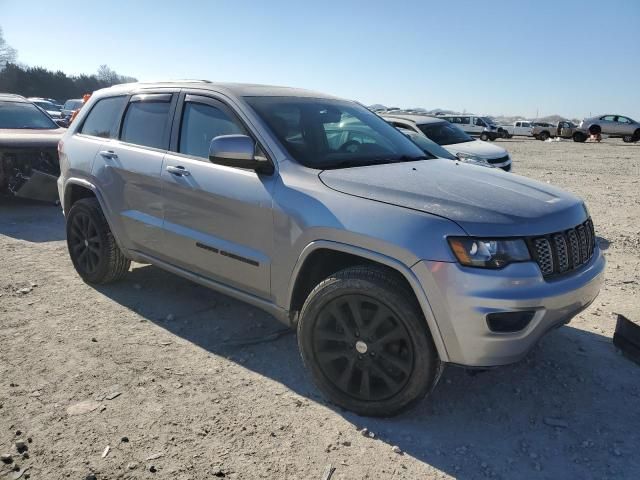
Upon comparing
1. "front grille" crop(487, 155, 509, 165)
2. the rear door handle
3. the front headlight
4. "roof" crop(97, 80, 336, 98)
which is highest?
"roof" crop(97, 80, 336, 98)

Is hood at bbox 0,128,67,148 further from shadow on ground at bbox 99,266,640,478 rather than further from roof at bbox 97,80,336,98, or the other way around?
shadow on ground at bbox 99,266,640,478

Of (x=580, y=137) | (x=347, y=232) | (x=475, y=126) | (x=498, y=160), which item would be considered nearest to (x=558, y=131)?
(x=580, y=137)

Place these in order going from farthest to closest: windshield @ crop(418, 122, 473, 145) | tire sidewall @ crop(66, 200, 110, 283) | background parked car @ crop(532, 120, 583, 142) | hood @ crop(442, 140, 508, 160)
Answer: background parked car @ crop(532, 120, 583, 142) < windshield @ crop(418, 122, 473, 145) < hood @ crop(442, 140, 508, 160) < tire sidewall @ crop(66, 200, 110, 283)

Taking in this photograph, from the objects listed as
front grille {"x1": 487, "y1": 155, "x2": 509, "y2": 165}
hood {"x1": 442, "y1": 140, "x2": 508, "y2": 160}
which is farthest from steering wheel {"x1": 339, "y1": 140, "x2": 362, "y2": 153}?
front grille {"x1": 487, "y1": 155, "x2": 509, "y2": 165}

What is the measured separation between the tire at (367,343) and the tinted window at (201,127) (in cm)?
137

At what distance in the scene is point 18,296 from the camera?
457 cm

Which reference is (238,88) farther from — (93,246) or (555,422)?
(555,422)

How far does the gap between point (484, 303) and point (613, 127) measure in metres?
35.7

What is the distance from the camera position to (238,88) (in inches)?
145

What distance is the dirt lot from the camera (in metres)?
2.55

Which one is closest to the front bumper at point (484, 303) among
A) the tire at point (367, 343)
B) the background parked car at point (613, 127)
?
the tire at point (367, 343)

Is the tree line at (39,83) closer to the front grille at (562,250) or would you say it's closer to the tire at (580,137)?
the tire at (580,137)

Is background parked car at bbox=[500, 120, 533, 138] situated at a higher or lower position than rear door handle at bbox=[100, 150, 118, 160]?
lower

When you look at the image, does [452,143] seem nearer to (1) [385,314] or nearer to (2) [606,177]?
(2) [606,177]
